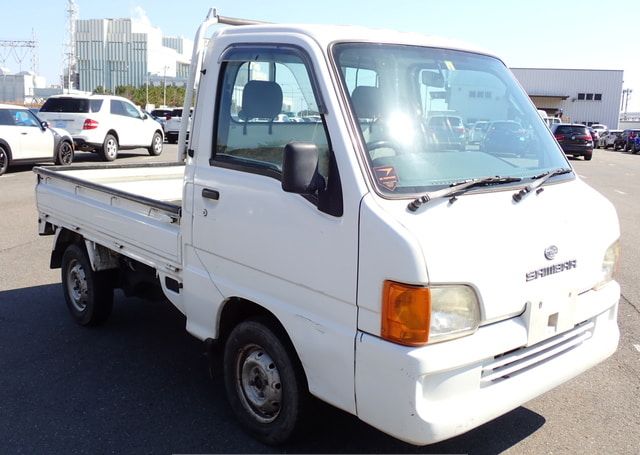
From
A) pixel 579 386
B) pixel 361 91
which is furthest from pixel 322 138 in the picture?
pixel 579 386

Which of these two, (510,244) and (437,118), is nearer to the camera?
(510,244)

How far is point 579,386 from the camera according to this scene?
14.4ft

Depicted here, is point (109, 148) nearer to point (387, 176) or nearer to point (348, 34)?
point (348, 34)

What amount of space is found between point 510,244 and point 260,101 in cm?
160

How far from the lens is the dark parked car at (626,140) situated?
4079 cm

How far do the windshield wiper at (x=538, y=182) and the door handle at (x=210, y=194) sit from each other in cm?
160

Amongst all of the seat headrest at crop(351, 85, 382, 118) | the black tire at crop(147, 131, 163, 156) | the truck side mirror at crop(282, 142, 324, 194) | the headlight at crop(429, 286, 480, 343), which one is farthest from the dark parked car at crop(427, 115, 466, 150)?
the black tire at crop(147, 131, 163, 156)

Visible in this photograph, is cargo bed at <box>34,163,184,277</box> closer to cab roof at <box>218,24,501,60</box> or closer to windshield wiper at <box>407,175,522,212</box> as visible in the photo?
cab roof at <box>218,24,501,60</box>

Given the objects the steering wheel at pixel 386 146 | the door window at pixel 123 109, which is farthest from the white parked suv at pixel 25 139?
the steering wheel at pixel 386 146

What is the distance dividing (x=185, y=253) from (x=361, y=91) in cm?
150

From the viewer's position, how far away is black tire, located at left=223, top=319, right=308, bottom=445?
128 inches

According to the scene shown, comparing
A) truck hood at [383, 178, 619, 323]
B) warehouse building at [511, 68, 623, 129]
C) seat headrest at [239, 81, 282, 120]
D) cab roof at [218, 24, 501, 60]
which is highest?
warehouse building at [511, 68, 623, 129]

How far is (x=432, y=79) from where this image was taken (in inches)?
143

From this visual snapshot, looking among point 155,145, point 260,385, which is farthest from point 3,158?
point 260,385
